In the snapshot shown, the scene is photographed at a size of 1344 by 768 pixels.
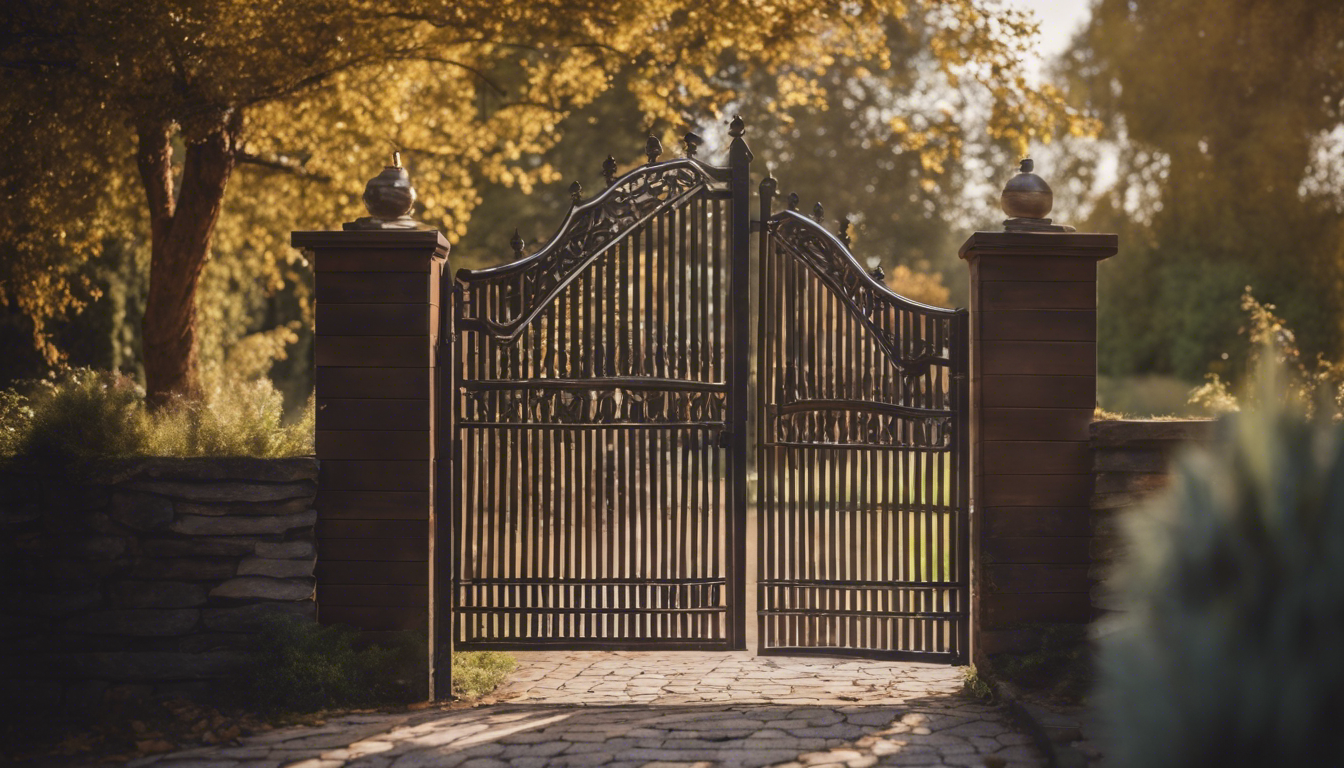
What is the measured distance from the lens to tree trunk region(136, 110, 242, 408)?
8.84 metres

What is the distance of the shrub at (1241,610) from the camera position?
2.44 m

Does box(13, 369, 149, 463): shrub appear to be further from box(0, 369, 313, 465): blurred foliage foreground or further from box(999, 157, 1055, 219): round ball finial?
box(999, 157, 1055, 219): round ball finial

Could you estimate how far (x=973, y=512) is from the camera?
5.44 metres

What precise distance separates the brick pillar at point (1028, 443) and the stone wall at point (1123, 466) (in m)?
0.06

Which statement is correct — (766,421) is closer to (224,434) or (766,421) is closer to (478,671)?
(478,671)

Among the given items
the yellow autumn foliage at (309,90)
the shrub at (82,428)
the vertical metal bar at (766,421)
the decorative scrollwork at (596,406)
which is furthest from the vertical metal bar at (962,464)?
the yellow autumn foliage at (309,90)

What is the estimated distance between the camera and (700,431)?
576 centimetres

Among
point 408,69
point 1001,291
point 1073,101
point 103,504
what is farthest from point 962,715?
point 1073,101

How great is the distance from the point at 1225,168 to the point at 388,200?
21.8 m

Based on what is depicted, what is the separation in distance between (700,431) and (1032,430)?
1672 millimetres

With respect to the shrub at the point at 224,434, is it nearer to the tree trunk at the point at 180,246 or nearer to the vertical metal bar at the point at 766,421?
the vertical metal bar at the point at 766,421

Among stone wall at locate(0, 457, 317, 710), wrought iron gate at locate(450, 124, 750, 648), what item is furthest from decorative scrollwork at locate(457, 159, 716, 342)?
stone wall at locate(0, 457, 317, 710)

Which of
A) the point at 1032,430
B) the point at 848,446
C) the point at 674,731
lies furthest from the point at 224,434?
the point at 1032,430

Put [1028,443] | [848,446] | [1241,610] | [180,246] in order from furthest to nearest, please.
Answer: [180,246] < [848,446] < [1028,443] < [1241,610]
